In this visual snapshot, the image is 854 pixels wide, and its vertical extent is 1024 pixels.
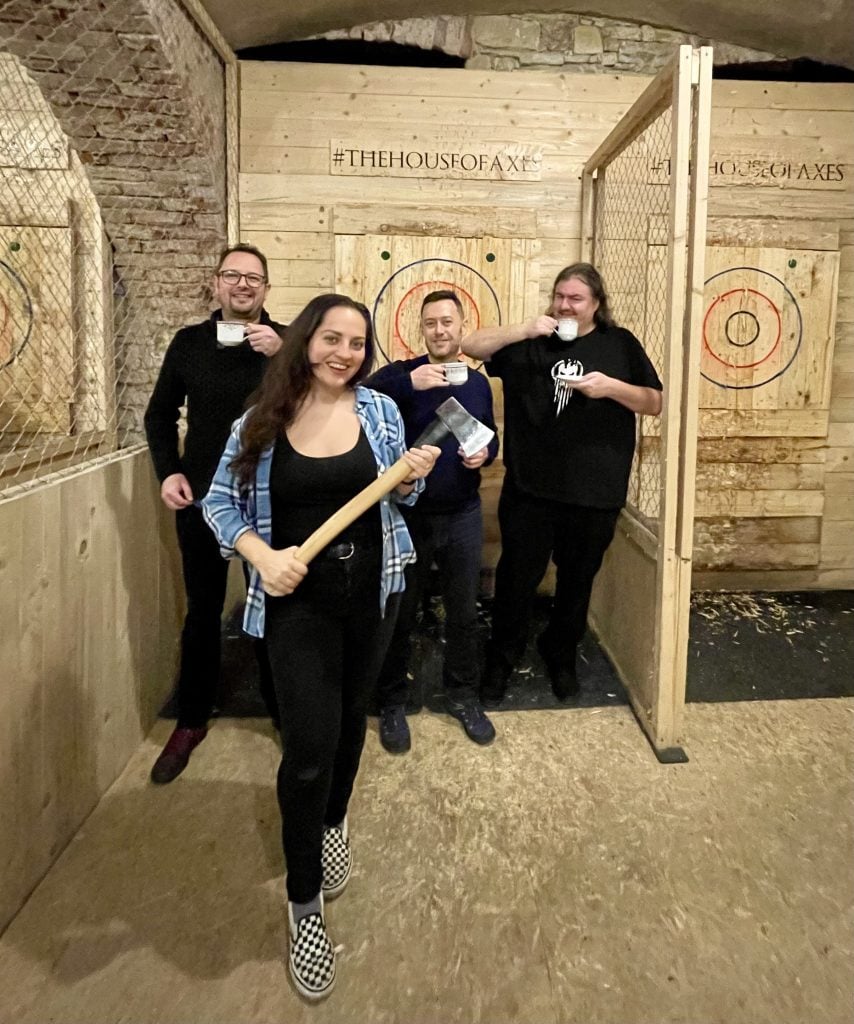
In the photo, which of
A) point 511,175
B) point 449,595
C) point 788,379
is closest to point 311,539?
point 449,595

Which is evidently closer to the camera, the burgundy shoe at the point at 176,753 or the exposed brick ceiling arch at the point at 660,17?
the burgundy shoe at the point at 176,753

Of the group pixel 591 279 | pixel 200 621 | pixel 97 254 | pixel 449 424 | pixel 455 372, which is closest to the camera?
pixel 449 424

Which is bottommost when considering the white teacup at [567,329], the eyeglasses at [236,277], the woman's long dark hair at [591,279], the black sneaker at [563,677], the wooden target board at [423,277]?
the black sneaker at [563,677]

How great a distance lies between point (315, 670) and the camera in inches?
55.2

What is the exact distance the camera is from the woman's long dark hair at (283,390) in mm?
1381

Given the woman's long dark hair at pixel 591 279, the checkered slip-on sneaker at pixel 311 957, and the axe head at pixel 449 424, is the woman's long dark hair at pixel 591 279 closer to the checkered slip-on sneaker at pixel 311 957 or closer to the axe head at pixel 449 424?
the axe head at pixel 449 424

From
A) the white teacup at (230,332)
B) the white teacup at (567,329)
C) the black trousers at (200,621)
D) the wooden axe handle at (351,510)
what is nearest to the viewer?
the wooden axe handle at (351,510)

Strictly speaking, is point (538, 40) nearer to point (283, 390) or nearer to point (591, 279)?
point (591, 279)

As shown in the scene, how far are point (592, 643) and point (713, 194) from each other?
2350mm

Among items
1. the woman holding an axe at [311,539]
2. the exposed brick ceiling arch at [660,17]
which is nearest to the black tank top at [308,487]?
the woman holding an axe at [311,539]

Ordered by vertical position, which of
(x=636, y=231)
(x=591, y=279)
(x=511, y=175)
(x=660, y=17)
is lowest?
(x=591, y=279)

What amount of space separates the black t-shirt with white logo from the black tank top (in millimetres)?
1098

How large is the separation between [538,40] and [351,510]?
3.19 m

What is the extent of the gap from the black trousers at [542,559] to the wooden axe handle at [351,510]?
1.09 metres
